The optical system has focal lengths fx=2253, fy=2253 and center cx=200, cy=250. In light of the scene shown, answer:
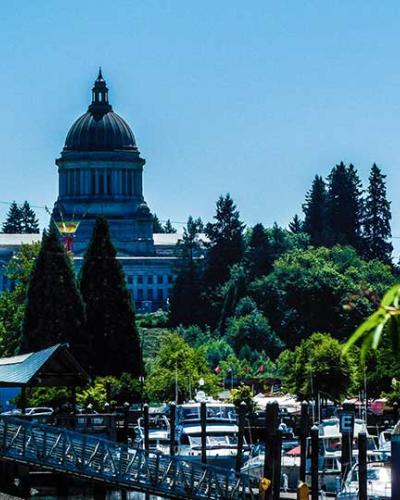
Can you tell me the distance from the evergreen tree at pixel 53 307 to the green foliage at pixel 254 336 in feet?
192

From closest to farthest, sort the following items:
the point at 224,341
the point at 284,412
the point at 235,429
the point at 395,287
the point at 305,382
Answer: the point at 395,287 < the point at 235,429 < the point at 284,412 < the point at 305,382 < the point at 224,341

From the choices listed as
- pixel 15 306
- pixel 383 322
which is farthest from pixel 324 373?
pixel 383 322

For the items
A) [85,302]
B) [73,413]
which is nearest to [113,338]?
[85,302]

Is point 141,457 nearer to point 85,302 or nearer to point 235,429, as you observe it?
point 235,429

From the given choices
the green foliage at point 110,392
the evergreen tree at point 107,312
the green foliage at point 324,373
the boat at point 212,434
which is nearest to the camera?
the boat at point 212,434

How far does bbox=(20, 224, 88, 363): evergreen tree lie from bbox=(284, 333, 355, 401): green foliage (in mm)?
11459

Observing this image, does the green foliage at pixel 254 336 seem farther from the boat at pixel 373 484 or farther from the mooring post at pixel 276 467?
the mooring post at pixel 276 467

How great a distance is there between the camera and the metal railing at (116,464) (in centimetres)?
5816

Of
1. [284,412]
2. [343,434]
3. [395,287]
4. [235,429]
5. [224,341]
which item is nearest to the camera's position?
[395,287]

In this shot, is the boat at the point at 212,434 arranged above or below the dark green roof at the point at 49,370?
below

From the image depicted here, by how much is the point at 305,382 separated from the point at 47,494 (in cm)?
5010

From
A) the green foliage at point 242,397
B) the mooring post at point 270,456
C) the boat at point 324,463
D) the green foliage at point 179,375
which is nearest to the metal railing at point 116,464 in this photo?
the mooring post at point 270,456

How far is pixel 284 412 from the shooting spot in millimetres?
104562

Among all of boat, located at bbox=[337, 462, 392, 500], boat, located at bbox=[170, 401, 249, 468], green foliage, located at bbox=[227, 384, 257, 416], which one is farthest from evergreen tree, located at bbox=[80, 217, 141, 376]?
boat, located at bbox=[337, 462, 392, 500]
